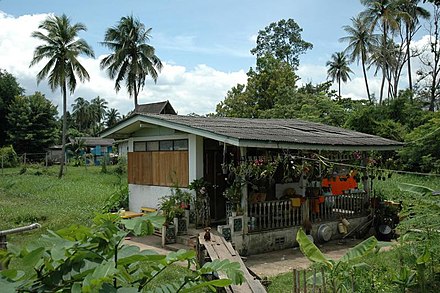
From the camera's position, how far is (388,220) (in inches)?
479

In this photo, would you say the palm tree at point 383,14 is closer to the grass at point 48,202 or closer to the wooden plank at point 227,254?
the grass at point 48,202

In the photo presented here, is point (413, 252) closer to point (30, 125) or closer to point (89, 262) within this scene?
point (89, 262)

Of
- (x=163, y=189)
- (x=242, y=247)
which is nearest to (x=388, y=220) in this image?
(x=242, y=247)

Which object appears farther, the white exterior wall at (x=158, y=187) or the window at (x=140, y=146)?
the window at (x=140, y=146)

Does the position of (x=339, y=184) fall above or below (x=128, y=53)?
below

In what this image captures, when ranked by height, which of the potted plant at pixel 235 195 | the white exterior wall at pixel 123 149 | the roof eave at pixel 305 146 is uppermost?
the white exterior wall at pixel 123 149

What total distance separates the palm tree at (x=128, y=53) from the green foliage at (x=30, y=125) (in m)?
11.2

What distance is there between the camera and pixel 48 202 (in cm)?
1717

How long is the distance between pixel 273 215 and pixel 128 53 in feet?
90.2

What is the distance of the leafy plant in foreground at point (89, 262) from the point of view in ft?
→ 4.22

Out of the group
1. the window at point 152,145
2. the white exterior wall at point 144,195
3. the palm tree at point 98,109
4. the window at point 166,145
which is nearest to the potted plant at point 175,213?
the white exterior wall at point 144,195

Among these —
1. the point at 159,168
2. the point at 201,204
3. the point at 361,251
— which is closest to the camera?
the point at 361,251

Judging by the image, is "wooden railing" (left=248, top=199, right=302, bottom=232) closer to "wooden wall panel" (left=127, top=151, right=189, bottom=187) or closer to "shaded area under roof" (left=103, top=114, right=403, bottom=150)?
"shaded area under roof" (left=103, top=114, right=403, bottom=150)

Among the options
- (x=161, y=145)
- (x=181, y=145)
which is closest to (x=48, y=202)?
(x=161, y=145)
